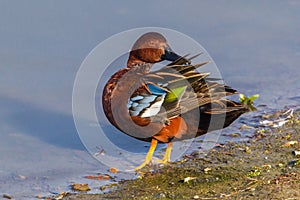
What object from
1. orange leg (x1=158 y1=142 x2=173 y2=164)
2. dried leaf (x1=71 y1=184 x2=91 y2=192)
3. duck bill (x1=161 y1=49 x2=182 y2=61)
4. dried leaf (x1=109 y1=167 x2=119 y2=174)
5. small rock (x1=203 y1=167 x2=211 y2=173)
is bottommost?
dried leaf (x1=71 y1=184 x2=91 y2=192)

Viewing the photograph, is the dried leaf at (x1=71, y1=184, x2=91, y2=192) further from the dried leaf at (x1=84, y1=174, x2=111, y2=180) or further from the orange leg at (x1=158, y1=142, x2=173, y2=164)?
the orange leg at (x1=158, y1=142, x2=173, y2=164)

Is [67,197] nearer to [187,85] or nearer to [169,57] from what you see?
[187,85]

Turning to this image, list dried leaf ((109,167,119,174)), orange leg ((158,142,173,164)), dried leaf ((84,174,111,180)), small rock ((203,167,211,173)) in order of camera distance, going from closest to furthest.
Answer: small rock ((203,167,211,173)) < dried leaf ((84,174,111,180)) < dried leaf ((109,167,119,174)) < orange leg ((158,142,173,164))

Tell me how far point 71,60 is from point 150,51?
1.93 m

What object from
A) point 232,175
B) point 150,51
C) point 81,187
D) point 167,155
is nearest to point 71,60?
point 150,51

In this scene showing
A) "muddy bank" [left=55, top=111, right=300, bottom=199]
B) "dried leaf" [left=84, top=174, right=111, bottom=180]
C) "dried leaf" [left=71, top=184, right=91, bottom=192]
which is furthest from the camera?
"dried leaf" [left=84, top=174, right=111, bottom=180]

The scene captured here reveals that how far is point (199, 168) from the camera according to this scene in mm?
5891

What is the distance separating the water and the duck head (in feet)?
Answer: 2.84

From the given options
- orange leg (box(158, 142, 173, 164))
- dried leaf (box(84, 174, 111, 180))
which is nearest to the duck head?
orange leg (box(158, 142, 173, 164))

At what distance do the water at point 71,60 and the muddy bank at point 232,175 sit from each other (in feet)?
1.63

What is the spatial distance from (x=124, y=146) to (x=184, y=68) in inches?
48.8

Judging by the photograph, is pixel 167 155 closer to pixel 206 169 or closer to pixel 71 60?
pixel 206 169

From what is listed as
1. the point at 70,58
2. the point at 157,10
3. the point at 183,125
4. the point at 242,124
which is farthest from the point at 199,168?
the point at 157,10

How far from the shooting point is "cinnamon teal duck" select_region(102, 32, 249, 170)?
595cm
